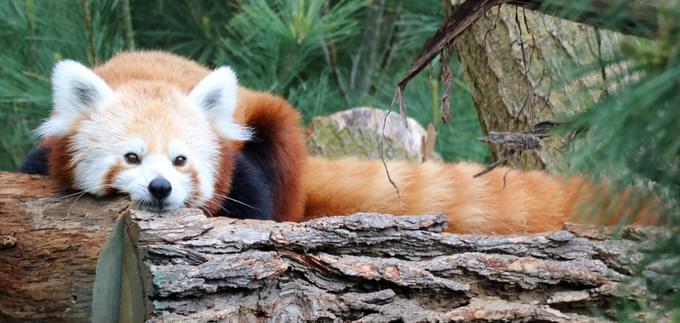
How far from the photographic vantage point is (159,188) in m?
2.51

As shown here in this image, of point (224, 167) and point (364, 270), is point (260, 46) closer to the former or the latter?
point (224, 167)

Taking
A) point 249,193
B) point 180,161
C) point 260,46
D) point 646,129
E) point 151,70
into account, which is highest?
point 260,46

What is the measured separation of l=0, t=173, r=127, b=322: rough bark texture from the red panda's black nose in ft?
0.28

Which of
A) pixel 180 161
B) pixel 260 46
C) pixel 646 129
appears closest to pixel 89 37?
pixel 260 46

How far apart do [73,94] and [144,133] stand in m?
0.36

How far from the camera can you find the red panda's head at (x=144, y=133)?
2.60 meters

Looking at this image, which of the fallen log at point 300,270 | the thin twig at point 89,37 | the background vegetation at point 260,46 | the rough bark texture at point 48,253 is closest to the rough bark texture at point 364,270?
the fallen log at point 300,270

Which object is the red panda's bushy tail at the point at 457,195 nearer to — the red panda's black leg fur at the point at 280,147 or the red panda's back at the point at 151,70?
the red panda's black leg fur at the point at 280,147

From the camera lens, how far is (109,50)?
487 cm

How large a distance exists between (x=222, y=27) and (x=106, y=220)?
11.7 ft

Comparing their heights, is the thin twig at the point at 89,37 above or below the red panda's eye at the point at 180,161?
above

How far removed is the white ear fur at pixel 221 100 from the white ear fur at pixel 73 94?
292 mm

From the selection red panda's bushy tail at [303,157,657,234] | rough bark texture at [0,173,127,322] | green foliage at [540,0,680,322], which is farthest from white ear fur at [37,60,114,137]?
green foliage at [540,0,680,322]

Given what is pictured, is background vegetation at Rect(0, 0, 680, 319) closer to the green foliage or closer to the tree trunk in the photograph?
the tree trunk
